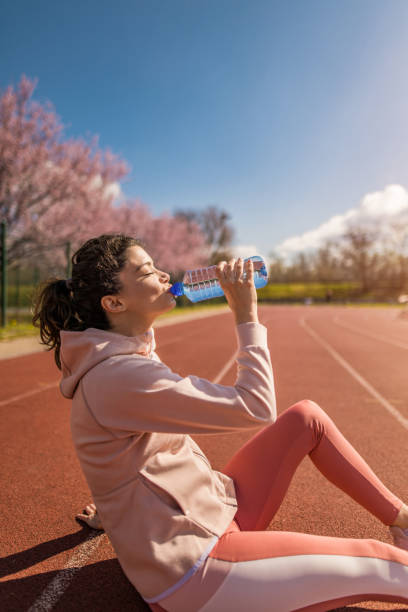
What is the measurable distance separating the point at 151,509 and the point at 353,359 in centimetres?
936

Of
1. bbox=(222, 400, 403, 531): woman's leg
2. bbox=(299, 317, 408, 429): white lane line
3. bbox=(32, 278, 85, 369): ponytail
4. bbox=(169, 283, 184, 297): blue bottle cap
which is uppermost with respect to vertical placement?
bbox=(169, 283, 184, 297): blue bottle cap

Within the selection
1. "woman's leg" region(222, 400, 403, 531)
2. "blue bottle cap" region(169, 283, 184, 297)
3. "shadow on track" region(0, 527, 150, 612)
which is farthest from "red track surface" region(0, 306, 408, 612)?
"blue bottle cap" region(169, 283, 184, 297)

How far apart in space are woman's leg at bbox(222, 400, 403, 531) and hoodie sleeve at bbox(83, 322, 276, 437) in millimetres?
497

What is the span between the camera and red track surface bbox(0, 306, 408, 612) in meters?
2.21

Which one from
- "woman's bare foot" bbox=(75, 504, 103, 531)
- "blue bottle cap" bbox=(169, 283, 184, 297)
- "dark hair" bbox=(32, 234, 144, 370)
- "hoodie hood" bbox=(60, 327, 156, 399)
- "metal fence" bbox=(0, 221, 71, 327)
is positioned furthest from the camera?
"metal fence" bbox=(0, 221, 71, 327)

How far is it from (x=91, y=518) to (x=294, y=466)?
1.49 m

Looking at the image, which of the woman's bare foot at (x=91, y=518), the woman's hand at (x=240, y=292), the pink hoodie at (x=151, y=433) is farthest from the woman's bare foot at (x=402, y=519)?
the woman's bare foot at (x=91, y=518)

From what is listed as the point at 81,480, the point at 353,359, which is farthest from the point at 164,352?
the point at 81,480

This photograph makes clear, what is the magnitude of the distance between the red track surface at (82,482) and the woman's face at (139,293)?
4.68 feet

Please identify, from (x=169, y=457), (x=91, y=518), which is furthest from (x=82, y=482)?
(x=169, y=457)

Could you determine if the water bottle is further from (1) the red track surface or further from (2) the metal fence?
(2) the metal fence

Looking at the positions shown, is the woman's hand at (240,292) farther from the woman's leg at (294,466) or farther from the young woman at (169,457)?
the woman's leg at (294,466)

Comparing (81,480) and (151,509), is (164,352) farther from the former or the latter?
(151,509)

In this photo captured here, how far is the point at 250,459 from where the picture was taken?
2.03 meters
